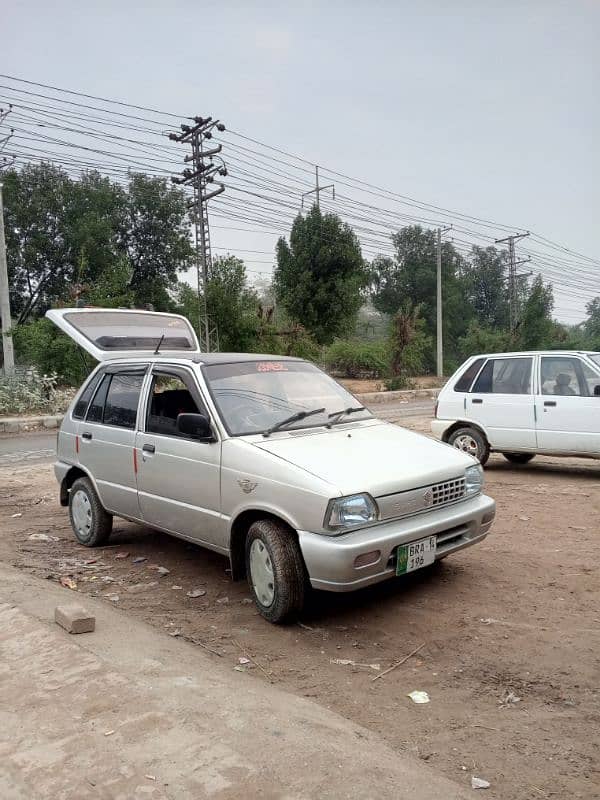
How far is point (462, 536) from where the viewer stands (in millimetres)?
4719

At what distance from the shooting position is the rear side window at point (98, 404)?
6.20 metres

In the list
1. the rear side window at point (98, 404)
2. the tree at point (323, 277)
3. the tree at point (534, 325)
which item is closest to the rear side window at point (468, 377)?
the rear side window at point (98, 404)

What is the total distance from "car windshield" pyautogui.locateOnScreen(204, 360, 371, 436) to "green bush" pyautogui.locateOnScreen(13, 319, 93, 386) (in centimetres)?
1512

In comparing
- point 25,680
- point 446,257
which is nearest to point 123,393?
point 25,680

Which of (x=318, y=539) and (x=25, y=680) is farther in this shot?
(x=318, y=539)

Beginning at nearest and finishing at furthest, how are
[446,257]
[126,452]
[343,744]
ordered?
1. [343,744]
2. [126,452]
3. [446,257]

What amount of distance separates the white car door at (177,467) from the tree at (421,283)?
4787 centimetres

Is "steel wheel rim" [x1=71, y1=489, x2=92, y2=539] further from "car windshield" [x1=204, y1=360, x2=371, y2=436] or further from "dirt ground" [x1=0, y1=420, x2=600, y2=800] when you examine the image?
"car windshield" [x1=204, y1=360, x2=371, y2=436]

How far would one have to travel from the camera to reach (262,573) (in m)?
4.39

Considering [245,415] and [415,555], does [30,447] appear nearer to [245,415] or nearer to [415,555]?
[245,415]

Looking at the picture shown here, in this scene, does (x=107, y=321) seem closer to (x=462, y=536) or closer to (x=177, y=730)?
(x=462, y=536)

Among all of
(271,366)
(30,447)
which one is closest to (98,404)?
(271,366)

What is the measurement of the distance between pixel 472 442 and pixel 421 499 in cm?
551

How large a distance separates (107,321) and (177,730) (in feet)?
16.3
